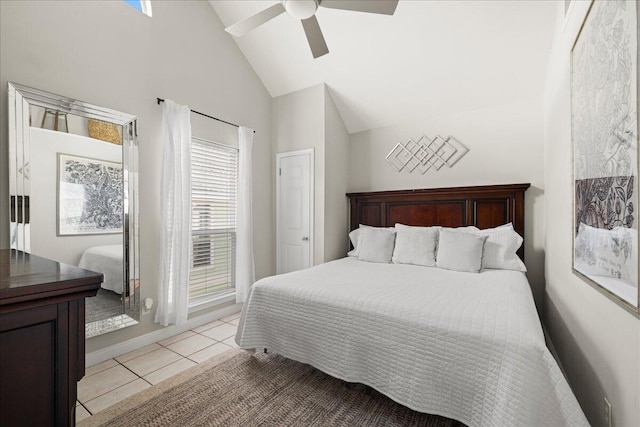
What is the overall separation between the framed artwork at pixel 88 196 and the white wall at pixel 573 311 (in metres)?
3.15

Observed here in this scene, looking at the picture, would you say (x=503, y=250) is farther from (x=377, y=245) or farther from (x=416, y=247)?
(x=377, y=245)

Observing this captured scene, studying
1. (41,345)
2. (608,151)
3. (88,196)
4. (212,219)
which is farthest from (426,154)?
(41,345)

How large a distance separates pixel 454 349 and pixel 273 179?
10.4 feet

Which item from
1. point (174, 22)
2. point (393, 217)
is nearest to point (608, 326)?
point (393, 217)

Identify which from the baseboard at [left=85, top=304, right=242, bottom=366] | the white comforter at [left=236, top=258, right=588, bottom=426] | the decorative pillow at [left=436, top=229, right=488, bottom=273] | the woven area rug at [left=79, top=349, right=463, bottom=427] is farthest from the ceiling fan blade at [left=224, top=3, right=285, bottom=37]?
the baseboard at [left=85, top=304, right=242, bottom=366]

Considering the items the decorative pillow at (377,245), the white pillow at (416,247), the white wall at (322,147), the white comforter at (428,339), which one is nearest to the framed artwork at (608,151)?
the white comforter at (428,339)

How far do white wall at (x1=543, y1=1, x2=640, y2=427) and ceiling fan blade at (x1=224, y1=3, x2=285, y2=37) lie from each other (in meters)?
1.81

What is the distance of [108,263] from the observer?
8.06ft

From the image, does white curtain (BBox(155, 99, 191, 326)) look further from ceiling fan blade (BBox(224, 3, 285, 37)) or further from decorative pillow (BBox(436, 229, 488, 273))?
decorative pillow (BBox(436, 229, 488, 273))

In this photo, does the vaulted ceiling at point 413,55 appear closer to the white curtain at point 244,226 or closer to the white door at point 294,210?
the white door at point 294,210

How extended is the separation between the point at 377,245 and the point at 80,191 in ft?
9.01

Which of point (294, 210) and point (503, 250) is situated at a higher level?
point (294, 210)

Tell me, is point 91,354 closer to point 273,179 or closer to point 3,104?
point 3,104

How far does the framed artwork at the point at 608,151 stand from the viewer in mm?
951
